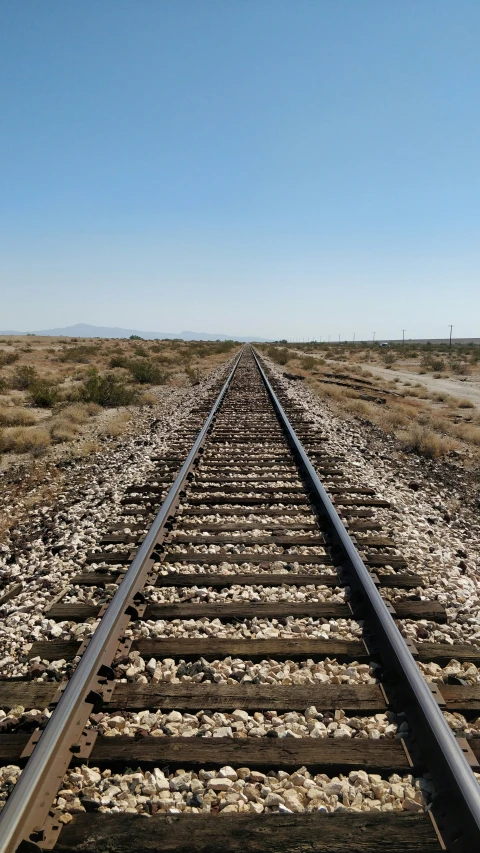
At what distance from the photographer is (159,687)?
3188 millimetres

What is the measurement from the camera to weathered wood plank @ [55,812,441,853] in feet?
7.13

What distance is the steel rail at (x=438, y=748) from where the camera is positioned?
218 cm

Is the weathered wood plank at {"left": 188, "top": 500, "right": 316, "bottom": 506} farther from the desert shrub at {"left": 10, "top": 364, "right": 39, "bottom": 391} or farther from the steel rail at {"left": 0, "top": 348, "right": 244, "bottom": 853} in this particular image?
the desert shrub at {"left": 10, "top": 364, "right": 39, "bottom": 391}

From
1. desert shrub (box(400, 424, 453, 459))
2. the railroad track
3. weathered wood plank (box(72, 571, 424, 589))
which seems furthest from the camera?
desert shrub (box(400, 424, 453, 459))

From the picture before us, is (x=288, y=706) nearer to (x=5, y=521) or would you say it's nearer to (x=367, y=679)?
(x=367, y=679)

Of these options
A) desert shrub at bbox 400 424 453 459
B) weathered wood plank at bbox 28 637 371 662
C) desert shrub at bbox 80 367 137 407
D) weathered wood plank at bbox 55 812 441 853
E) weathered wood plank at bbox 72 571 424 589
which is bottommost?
weathered wood plank at bbox 55 812 441 853

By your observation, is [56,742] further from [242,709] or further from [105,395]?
[105,395]

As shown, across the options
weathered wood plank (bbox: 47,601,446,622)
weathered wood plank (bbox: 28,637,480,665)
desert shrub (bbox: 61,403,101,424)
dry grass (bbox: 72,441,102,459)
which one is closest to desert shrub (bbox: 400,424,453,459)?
dry grass (bbox: 72,441,102,459)

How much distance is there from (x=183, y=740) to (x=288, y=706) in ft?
2.05

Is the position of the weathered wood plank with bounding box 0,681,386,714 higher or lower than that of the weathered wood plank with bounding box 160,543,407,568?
lower

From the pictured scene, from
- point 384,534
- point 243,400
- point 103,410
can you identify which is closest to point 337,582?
point 384,534

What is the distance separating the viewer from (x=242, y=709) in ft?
9.96

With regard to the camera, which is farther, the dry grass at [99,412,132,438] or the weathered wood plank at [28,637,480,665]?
the dry grass at [99,412,132,438]

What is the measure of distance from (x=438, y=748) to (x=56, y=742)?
1.79 metres
